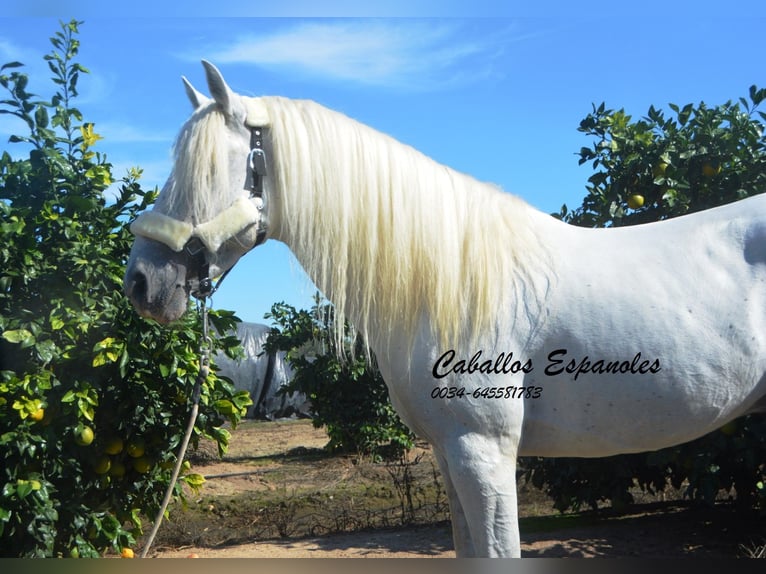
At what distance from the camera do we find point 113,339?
2.79 m

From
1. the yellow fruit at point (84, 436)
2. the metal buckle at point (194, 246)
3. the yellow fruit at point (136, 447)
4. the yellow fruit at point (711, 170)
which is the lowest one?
the yellow fruit at point (136, 447)

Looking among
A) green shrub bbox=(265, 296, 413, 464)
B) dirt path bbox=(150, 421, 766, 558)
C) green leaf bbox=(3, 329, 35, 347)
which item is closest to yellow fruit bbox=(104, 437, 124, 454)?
green leaf bbox=(3, 329, 35, 347)

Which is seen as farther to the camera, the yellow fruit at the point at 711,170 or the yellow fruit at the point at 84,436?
the yellow fruit at the point at 711,170

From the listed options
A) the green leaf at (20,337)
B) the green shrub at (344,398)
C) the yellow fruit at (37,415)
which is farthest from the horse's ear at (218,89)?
the green shrub at (344,398)

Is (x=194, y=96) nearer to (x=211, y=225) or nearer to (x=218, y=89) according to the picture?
(x=218, y=89)

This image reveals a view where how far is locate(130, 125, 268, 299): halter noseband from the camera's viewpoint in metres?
1.76

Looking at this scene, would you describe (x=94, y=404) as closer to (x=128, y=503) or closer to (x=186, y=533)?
(x=128, y=503)

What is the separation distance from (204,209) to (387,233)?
48 cm

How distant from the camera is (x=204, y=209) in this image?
1.77m

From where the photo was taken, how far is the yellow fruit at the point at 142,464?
3.01 m

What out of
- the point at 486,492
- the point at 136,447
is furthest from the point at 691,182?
the point at 136,447

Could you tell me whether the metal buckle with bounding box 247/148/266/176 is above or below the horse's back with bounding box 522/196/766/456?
above

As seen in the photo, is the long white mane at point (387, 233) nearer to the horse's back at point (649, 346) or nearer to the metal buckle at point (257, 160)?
the metal buckle at point (257, 160)

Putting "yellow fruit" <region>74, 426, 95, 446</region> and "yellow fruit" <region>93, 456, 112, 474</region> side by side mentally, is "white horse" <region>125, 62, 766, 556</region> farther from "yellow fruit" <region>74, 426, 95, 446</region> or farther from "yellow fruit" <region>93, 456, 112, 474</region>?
"yellow fruit" <region>93, 456, 112, 474</region>
